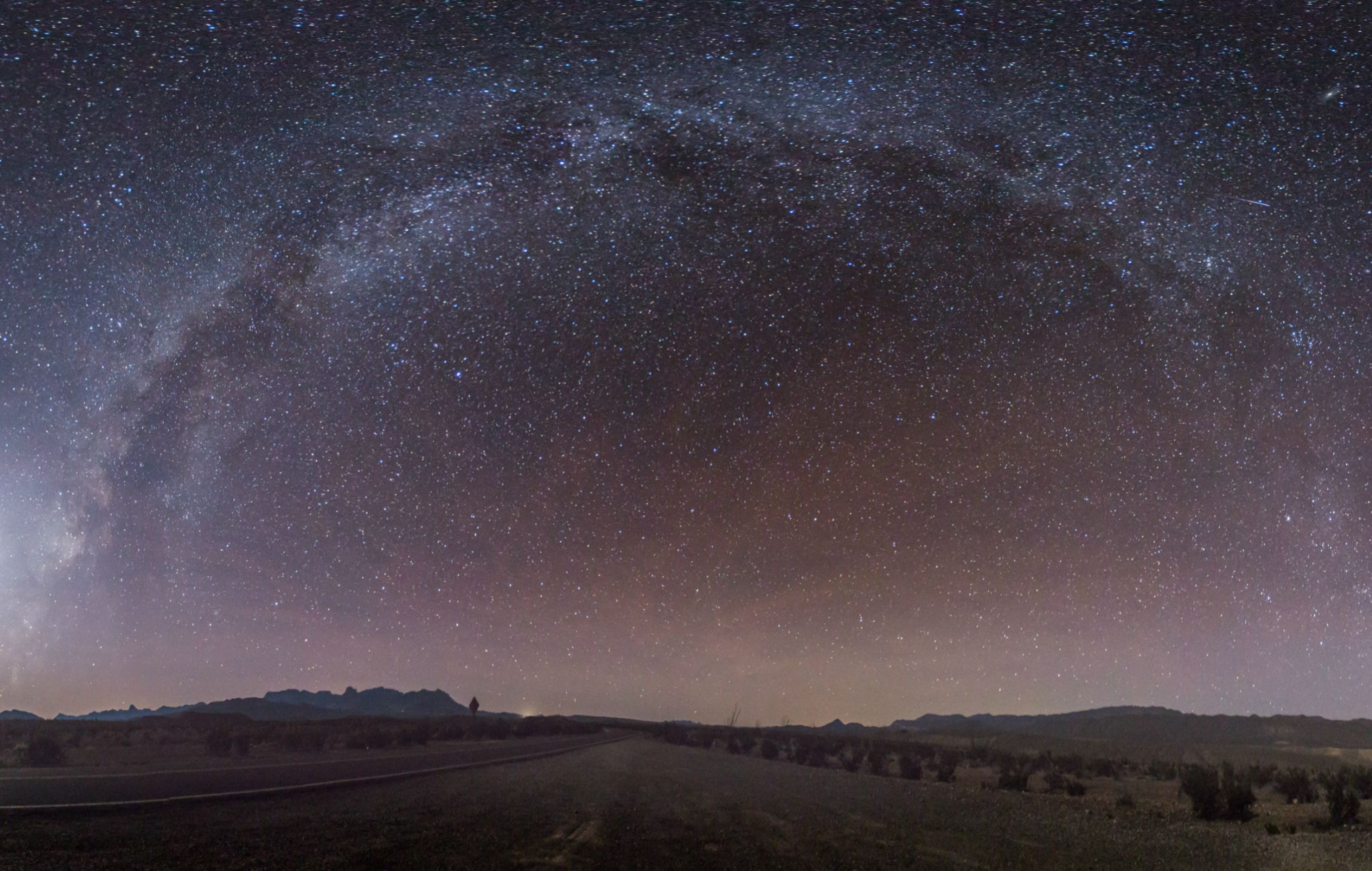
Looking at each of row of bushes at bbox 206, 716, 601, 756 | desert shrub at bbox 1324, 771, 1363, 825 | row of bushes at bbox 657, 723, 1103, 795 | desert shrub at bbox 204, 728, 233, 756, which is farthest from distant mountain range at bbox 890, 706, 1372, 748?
desert shrub at bbox 204, 728, 233, 756

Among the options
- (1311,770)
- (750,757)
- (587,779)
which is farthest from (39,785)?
(1311,770)

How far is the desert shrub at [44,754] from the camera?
87.6ft

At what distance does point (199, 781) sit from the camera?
20.0 meters

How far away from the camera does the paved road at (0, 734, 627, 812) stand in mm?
15383

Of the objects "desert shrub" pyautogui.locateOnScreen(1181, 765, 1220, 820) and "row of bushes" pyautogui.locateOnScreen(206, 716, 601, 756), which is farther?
"row of bushes" pyautogui.locateOnScreen(206, 716, 601, 756)

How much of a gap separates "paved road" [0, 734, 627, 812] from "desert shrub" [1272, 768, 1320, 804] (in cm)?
2949

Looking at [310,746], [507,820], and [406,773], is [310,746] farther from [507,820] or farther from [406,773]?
[507,820]

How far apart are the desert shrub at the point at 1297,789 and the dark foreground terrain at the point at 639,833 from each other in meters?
7.84

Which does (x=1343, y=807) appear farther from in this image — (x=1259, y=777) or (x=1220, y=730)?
(x=1220, y=730)

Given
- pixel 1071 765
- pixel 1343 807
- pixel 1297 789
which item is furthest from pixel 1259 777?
pixel 1343 807

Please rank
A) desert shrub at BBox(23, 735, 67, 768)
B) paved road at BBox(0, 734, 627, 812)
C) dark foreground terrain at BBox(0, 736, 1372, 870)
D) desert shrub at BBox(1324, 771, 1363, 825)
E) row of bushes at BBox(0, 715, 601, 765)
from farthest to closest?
1. row of bushes at BBox(0, 715, 601, 765)
2. desert shrub at BBox(23, 735, 67, 768)
3. desert shrub at BBox(1324, 771, 1363, 825)
4. paved road at BBox(0, 734, 627, 812)
5. dark foreground terrain at BBox(0, 736, 1372, 870)

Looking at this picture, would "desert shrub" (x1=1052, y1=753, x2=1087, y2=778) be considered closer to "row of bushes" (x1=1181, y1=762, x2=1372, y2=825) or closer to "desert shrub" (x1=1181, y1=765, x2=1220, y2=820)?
"row of bushes" (x1=1181, y1=762, x2=1372, y2=825)

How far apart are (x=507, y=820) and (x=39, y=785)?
11.8 meters

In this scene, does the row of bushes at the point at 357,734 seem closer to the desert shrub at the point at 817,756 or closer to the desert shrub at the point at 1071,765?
the desert shrub at the point at 817,756
